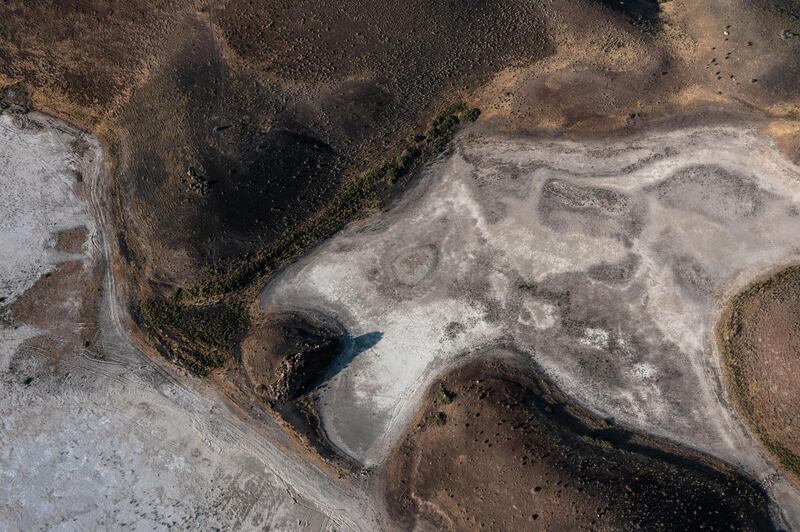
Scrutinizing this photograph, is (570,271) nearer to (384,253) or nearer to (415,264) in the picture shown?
(415,264)

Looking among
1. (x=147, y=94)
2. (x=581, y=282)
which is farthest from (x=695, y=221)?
(x=147, y=94)

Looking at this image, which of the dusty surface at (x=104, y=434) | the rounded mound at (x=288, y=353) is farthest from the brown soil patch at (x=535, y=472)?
the rounded mound at (x=288, y=353)

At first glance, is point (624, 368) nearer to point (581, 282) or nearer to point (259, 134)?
point (581, 282)

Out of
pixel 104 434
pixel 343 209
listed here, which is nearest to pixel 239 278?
pixel 343 209

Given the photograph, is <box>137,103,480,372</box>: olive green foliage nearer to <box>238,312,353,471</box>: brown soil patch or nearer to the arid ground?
the arid ground

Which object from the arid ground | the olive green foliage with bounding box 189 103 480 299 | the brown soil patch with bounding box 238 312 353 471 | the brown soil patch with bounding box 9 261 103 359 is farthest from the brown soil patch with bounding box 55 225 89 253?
the brown soil patch with bounding box 238 312 353 471
